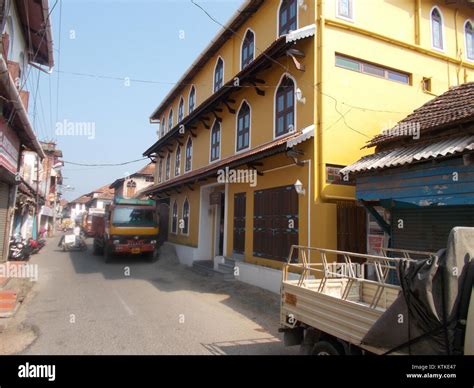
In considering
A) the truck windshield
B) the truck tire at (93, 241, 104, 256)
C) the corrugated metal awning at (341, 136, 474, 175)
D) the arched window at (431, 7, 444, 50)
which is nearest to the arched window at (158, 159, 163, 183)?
the truck tire at (93, 241, 104, 256)

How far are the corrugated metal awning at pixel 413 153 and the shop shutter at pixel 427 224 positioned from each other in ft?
4.26

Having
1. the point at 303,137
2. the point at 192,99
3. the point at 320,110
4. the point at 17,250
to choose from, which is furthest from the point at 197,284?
the point at 192,99

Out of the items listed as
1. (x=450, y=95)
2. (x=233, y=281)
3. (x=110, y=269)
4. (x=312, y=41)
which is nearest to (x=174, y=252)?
(x=110, y=269)

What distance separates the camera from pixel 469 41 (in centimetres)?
1266

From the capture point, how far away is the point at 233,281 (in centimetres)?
1194

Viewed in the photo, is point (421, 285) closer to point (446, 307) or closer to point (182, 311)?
point (446, 307)

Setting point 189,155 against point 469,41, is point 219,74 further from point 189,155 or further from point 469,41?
point 469,41

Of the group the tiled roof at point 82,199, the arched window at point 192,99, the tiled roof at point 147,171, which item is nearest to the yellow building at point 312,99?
the arched window at point 192,99

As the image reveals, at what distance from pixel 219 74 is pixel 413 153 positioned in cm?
1127

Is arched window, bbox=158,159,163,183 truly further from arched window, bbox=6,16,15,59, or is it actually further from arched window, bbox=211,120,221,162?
arched window, bbox=6,16,15,59

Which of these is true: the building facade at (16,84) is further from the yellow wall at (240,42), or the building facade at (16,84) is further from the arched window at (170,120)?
the arched window at (170,120)

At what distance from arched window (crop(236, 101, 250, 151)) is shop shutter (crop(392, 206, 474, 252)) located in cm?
637

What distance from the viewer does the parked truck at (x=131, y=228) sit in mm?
15500
